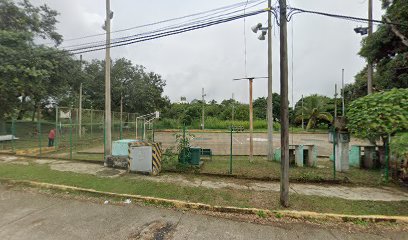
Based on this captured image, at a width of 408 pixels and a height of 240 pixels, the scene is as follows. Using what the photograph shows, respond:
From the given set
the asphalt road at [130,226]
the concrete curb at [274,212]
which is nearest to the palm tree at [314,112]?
the concrete curb at [274,212]

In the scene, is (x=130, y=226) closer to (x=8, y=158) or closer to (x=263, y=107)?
(x=8, y=158)

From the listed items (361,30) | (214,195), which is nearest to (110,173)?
(214,195)

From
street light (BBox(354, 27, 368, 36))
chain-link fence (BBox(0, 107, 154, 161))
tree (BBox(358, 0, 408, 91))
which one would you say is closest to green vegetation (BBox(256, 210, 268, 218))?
chain-link fence (BBox(0, 107, 154, 161))

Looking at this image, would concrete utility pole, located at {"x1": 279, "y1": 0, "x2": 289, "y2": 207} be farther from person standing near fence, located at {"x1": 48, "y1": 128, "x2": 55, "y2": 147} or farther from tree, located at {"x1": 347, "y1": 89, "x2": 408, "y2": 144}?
person standing near fence, located at {"x1": 48, "y1": 128, "x2": 55, "y2": 147}

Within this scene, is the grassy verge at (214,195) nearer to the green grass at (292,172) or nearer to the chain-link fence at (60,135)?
the green grass at (292,172)

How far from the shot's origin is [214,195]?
6.29 metres

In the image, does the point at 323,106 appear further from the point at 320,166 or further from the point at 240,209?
the point at 240,209

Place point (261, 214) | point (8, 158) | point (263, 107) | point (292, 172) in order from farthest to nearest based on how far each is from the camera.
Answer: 1. point (263, 107)
2. point (8, 158)
3. point (292, 172)
4. point (261, 214)

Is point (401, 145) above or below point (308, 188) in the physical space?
above

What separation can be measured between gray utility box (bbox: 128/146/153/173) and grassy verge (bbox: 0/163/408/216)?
0.61 meters

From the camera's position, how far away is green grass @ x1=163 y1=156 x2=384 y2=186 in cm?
800

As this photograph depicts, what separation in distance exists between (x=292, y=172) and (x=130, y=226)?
260 inches

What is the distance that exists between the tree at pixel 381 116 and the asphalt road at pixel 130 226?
12.4 ft

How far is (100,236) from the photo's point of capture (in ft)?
13.5
